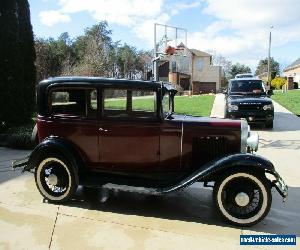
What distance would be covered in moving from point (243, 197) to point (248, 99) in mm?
9617

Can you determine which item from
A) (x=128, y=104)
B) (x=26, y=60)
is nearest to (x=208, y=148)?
(x=128, y=104)

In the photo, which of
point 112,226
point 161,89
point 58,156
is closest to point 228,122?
point 161,89

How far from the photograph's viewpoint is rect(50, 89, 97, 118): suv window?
227 inches

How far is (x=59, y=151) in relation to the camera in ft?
18.9

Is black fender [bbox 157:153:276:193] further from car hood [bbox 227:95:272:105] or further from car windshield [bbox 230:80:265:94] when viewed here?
car windshield [bbox 230:80:265:94]

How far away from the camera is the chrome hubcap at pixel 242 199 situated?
5031 millimetres

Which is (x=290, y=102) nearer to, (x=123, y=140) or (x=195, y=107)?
(x=195, y=107)

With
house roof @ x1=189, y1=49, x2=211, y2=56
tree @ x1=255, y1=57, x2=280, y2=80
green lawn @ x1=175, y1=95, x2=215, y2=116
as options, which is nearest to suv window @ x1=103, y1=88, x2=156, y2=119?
green lawn @ x1=175, y1=95, x2=215, y2=116

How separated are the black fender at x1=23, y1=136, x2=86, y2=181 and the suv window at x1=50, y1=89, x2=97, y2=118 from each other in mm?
453

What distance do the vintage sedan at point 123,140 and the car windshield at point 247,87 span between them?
31.8 ft

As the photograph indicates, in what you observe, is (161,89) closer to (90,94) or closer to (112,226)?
(90,94)

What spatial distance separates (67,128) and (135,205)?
5.17 feet

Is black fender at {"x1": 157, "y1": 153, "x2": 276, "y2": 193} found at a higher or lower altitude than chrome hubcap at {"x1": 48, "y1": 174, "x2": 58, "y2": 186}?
higher

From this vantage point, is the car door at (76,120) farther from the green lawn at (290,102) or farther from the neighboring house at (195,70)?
the neighboring house at (195,70)
